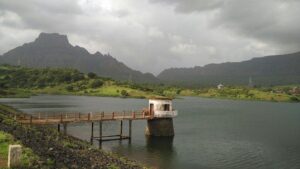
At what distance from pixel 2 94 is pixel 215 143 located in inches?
5672

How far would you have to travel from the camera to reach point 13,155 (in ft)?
82.8

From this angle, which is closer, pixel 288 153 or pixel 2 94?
pixel 288 153

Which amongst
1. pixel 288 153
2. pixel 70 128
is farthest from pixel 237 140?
pixel 70 128

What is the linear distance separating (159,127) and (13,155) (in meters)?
48.4

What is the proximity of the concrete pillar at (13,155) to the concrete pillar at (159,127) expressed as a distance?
47.5 m

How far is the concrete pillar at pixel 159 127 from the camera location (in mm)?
71938

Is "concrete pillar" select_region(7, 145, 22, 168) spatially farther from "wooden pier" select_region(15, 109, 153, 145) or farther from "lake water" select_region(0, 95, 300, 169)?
"wooden pier" select_region(15, 109, 153, 145)

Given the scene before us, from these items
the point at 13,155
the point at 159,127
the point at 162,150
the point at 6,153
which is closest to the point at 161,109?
the point at 159,127

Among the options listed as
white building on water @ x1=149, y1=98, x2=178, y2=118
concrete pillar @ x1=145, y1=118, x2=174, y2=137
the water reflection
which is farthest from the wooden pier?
the water reflection

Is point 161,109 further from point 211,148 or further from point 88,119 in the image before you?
point 88,119

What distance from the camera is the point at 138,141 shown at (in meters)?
69.4

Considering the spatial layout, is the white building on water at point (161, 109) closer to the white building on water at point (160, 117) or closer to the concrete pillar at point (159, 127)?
the white building on water at point (160, 117)

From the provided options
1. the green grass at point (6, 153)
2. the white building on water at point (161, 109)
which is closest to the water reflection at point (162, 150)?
the white building on water at point (161, 109)

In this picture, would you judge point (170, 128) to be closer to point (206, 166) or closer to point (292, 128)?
point (206, 166)
